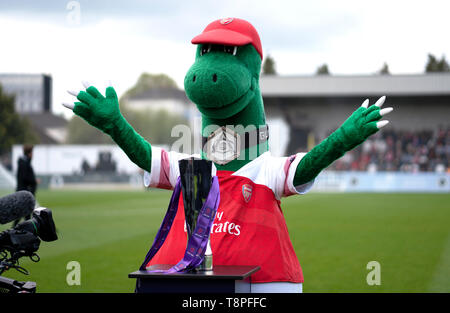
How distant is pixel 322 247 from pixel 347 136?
7.08 m

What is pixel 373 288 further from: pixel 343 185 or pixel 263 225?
pixel 343 185

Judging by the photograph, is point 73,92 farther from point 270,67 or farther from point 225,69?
point 270,67

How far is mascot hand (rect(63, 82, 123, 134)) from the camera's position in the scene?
283cm

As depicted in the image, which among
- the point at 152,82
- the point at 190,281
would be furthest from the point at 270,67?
the point at 190,281

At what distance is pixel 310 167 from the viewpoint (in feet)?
9.96

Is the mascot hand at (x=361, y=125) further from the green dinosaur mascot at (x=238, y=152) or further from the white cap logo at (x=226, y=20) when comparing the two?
the white cap logo at (x=226, y=20)

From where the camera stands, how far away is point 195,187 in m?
2.65

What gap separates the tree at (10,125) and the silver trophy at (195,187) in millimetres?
41640

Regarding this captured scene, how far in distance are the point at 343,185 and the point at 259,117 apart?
2445 centimetres

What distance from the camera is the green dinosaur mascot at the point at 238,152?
288 centimetres

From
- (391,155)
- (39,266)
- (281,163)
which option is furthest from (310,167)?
(391,155)

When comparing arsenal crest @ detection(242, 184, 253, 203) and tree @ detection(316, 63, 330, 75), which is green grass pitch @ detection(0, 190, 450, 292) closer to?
arsenal crest @ detection(242, 184, 253, 203)

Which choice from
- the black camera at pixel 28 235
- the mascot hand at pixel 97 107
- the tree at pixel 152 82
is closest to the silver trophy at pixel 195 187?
the mascot hand at pixel 97 107
